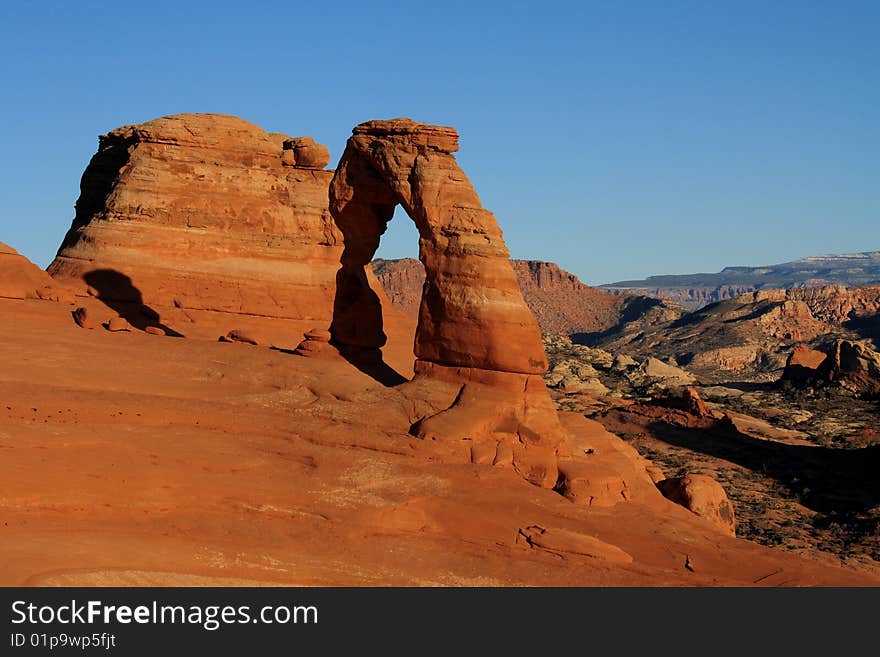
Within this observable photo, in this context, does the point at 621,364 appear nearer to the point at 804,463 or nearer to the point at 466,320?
the point at 804,463

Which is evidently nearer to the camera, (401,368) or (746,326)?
(401,368)

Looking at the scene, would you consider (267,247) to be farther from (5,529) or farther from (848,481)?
(5,529)

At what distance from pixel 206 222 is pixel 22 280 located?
10333 mm

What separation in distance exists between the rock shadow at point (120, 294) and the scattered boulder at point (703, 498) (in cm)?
1961

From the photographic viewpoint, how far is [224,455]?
16734 millimetres

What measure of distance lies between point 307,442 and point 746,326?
3425 inches

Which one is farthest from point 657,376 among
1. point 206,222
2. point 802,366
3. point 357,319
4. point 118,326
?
point 357,319

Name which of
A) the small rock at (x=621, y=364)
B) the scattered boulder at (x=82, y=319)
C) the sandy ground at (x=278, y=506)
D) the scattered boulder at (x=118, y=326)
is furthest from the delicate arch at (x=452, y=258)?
the small rock at (x=621, y=364)

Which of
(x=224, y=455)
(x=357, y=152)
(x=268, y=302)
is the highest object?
(x=357, y=152)

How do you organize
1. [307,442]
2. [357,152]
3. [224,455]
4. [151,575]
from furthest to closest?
1. [357,152]
2. [307,442]
3. [224,455]
4. [151,575]

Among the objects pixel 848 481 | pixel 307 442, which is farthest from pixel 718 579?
pixel 848 481

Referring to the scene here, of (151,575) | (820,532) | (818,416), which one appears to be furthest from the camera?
(818,416)

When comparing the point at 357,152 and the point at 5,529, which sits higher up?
the point at 357,152

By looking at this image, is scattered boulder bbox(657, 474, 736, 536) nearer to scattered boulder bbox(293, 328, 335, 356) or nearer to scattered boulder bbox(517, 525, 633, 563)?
scattered boulder bbox(517, 525, 633, 563)
